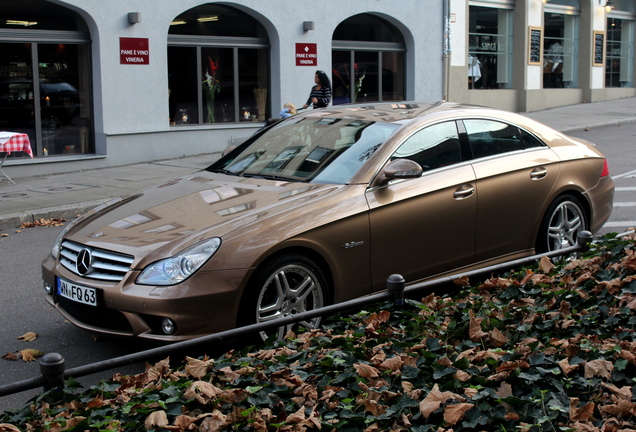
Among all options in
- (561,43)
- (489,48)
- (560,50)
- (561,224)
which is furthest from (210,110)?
(561,43)

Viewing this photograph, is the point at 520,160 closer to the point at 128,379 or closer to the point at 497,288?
the point at 497,288

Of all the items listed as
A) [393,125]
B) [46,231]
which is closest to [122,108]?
[46,231]

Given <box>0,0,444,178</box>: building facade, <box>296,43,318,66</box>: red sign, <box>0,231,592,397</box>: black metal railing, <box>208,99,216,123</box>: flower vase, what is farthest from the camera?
<box>296,43,318,66</box>: red sign

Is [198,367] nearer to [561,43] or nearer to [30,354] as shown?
[30,354]

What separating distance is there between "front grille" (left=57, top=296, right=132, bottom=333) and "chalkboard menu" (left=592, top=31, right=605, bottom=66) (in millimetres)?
27990

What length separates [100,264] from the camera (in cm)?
487

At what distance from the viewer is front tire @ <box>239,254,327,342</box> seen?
187 inches

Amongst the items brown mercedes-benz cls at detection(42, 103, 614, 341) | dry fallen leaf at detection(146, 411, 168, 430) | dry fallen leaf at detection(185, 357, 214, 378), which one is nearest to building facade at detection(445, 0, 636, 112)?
brown mercedes-benz cls at detection(42, 103, 614, 341)

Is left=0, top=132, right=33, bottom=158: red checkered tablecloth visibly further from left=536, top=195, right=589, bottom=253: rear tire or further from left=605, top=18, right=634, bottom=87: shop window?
left=605, top=18, right=634, bottom=87: shop window

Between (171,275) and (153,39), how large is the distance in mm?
12420

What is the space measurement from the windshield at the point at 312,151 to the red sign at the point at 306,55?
12601mm

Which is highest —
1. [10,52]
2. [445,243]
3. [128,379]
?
[10,52]

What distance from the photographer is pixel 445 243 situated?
228 inches

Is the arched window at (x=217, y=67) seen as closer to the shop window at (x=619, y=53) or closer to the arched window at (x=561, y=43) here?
the arched window at (x=561, y=43)
